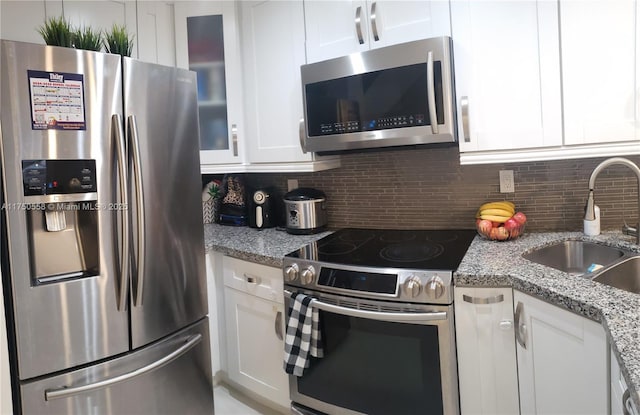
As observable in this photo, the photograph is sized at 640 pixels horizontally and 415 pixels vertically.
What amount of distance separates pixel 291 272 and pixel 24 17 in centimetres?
171

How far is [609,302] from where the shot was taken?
1.22 metres

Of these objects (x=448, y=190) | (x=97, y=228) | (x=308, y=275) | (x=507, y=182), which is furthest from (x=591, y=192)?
(x=97, y=228)

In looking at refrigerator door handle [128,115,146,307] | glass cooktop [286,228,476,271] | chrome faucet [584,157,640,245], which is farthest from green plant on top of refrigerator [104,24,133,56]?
chrome faucet [584,157,640,245]

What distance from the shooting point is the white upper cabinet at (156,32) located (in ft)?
8.20

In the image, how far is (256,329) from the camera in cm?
224

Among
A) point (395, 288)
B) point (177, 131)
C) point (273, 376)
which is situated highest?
point (177, 131)

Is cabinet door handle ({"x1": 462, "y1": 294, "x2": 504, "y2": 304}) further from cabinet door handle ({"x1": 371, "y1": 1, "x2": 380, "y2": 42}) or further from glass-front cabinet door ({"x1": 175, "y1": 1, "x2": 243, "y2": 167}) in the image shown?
glass-front cabinet door ({"x1": 175, "y1": 1, "x2": 243, "y2": 167})

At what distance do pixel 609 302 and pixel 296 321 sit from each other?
3.72 feet

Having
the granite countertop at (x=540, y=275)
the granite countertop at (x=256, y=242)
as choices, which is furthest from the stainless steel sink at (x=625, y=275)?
the granite countertop at (x=256, y=242)

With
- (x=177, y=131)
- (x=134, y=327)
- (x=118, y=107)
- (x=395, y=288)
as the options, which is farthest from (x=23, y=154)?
(x=395, y=288)

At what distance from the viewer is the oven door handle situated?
1.62m

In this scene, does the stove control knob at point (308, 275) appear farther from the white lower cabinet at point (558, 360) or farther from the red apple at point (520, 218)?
the red apple at point (520, 218)

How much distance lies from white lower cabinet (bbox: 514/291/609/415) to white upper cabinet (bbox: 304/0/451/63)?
46.7 inches

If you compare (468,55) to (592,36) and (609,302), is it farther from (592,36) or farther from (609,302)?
(609,302)
